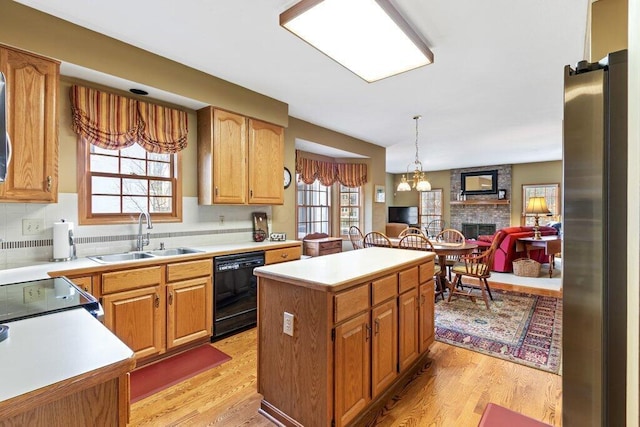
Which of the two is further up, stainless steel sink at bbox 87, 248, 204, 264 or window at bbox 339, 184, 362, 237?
window at bbox 339, 184, 362, 237

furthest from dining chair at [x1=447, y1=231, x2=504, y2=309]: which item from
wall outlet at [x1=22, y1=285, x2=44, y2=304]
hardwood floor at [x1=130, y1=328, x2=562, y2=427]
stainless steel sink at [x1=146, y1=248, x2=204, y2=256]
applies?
wall outlet at [x1=22, y1=285, x2=44, y2=304]

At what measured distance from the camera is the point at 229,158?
11.0 ft

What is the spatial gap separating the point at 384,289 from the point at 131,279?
190 cm

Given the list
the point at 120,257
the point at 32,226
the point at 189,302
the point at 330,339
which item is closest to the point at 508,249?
the point at 330,339

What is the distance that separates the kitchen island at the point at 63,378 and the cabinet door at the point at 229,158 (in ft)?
7.73

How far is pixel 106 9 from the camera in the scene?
2100mm

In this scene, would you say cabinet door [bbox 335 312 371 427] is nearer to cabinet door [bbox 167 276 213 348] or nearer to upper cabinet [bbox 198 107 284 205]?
cabinet door [bbox 167 276 213 348]

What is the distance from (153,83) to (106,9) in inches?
25.9

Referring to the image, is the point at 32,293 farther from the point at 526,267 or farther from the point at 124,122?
the point at 526,267

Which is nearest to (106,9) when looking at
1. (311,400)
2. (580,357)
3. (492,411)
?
(311,400)

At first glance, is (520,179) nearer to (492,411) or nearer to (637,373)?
(492,411)

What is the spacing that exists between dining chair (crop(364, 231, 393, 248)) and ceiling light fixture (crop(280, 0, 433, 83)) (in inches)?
95.7

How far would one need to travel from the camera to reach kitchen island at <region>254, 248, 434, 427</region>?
1.64 metres

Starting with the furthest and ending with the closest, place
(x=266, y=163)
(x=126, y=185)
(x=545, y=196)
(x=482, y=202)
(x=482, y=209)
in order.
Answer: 1. (x=482, y=209)
2. (x=482, y=202)
3. (x=545, y=196)
4. (x=266, y=163)
5. (x=126, y=185)
